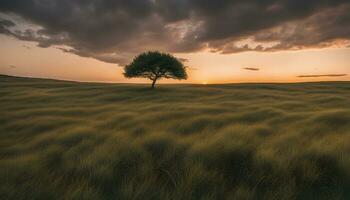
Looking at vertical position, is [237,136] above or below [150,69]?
below

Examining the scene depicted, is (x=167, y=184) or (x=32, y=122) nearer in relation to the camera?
(x=167, y=184)

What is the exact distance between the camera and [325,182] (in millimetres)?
5047

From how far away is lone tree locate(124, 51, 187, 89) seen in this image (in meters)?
38.6

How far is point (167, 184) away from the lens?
5176 mm

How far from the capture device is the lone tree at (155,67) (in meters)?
38.6

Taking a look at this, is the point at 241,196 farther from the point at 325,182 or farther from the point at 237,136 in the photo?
the point at 237,136

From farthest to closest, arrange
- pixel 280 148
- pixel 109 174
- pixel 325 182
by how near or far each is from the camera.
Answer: pixel 280 148, pixel 109 174, pixel 325 182

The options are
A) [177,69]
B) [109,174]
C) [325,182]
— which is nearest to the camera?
[325,182]

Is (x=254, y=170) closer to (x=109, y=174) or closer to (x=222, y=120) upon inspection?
(x=109, y=174)

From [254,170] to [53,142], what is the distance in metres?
7.20

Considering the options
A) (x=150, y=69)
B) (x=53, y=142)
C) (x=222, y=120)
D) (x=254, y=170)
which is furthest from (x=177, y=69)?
(x=254, y=170)

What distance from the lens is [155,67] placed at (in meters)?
39.2

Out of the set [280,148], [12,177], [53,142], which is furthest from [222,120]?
[12,177]

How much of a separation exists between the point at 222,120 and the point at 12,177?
33.4 feet
